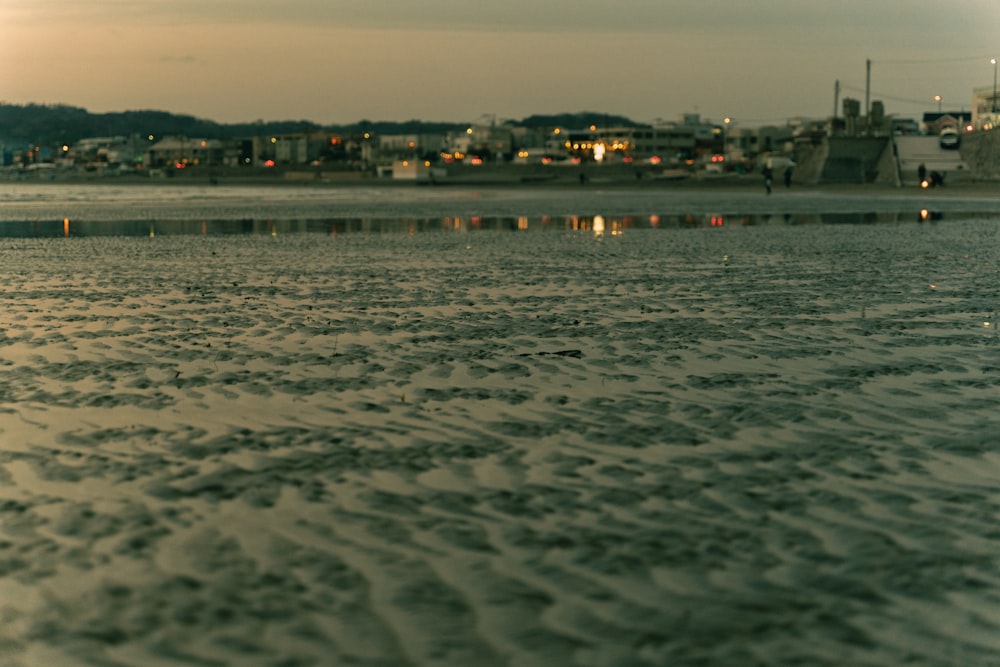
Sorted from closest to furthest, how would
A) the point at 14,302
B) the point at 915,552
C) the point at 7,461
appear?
the point at 915,552, the point at 7,461, the point at 14,302

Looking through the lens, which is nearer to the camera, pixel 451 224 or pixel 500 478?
pixel 500 478

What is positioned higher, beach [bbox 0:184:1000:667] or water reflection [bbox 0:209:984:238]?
water reflection [bbox 0:209:984:238]

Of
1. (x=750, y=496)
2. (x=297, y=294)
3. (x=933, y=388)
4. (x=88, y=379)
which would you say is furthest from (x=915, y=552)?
(x=297, y=294)

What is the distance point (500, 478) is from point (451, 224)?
111 feet

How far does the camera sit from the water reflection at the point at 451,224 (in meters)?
37.0

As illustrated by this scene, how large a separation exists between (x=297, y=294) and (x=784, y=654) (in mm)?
14394

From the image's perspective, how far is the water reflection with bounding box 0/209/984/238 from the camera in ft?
121

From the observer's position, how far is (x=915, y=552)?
6.09 meters

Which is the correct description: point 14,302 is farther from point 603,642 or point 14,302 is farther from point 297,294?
point 603,642

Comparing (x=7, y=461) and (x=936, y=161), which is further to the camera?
(x=936, y=161)

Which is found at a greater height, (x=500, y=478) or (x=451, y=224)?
(x=451, y=224)

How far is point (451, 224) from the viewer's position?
41031mm

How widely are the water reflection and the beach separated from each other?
19158 millimetres

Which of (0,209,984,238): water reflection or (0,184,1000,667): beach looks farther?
(0,209,984,238): water reflection
